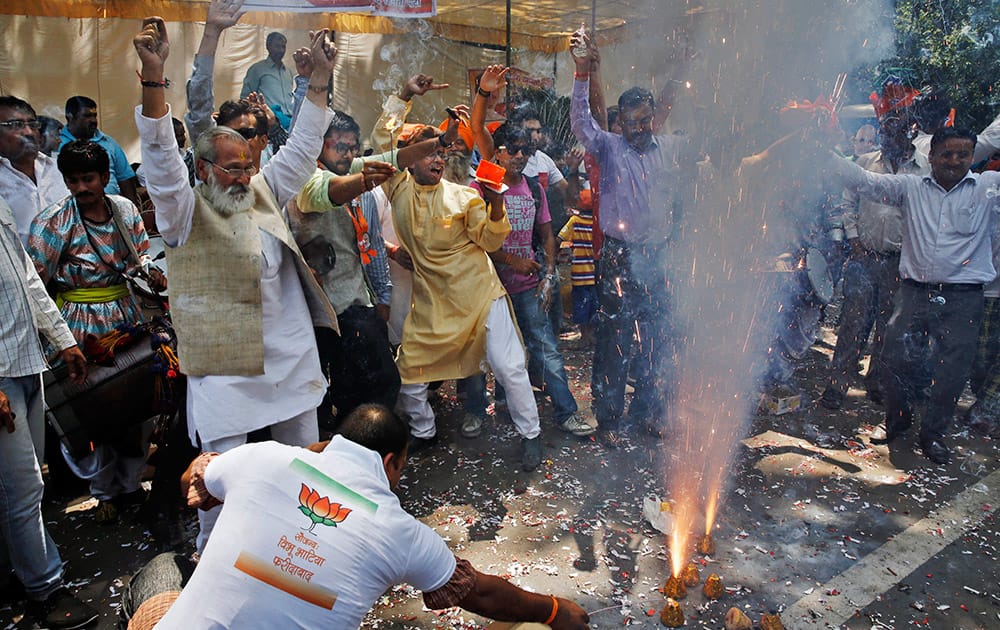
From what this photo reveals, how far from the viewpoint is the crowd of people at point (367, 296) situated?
218 centimetres

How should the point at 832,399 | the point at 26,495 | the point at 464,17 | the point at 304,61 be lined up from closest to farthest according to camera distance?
the point at 26,495, the point at 304,61, the point at 832,399, the point at 464,17

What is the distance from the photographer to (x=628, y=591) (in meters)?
3.53

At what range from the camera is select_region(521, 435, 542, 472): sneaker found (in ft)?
15.8

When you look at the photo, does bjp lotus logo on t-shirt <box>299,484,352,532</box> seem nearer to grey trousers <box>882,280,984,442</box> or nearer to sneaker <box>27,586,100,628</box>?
sneaker <box>27,586,100,628</box>

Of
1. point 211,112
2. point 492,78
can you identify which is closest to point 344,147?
point 211,112

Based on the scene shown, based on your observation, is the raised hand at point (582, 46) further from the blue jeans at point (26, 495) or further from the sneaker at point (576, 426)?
the blue jeans at point (26, 495)

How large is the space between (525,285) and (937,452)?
3.31 metres

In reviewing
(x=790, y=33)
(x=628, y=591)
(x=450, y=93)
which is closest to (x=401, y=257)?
(x=628, y=591)

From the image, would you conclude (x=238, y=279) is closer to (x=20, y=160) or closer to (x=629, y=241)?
(x=20, y=160)

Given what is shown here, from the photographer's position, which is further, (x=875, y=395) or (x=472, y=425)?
(x=875, y=395)

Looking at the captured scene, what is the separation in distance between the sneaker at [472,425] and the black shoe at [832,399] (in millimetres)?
3080

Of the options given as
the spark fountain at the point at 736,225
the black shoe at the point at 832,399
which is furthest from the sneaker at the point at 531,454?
the black shoe at the point at 832,399

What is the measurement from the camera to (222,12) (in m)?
3.18

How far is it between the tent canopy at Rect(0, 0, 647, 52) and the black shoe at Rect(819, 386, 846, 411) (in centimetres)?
841
